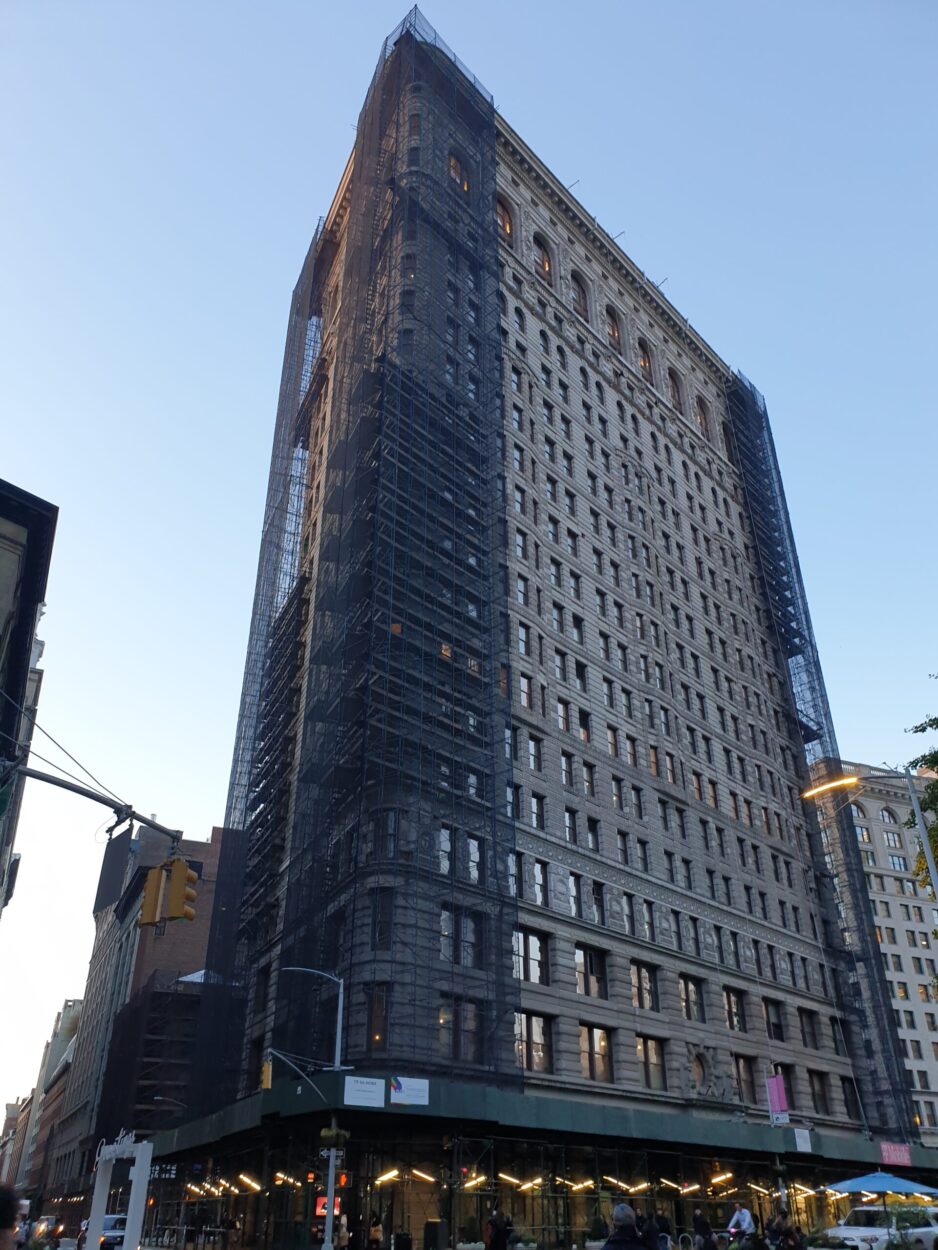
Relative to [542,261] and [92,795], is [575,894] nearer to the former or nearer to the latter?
[92,795]

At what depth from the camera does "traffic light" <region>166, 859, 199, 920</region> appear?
51.3 ft

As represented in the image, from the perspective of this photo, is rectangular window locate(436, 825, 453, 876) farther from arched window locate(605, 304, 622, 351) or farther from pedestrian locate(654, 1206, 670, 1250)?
arched window locate(605, 304, 622, 351)

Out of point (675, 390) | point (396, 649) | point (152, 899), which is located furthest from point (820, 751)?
point (152, 899)

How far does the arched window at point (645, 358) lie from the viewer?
81.2 meters

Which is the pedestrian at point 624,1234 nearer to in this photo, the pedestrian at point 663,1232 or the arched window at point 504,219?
the pedestrian at point 663,1232

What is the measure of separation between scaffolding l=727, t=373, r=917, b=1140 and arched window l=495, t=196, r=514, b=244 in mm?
28622

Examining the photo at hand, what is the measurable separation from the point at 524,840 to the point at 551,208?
5045 cm

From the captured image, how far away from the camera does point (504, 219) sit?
2832 inches

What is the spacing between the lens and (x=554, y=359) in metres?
67.1

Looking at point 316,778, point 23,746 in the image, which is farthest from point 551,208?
point 23,746

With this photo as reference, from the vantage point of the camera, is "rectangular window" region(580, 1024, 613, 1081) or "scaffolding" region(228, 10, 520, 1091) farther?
"rectangular window" region(580, 1024, 613, 1081)

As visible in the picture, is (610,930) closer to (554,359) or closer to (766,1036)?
(766,1036)

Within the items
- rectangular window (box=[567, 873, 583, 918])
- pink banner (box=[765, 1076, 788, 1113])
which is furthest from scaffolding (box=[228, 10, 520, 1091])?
pink banner (box=[765, 1076, 788, 1113])

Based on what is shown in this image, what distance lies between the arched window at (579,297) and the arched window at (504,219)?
266 inches
